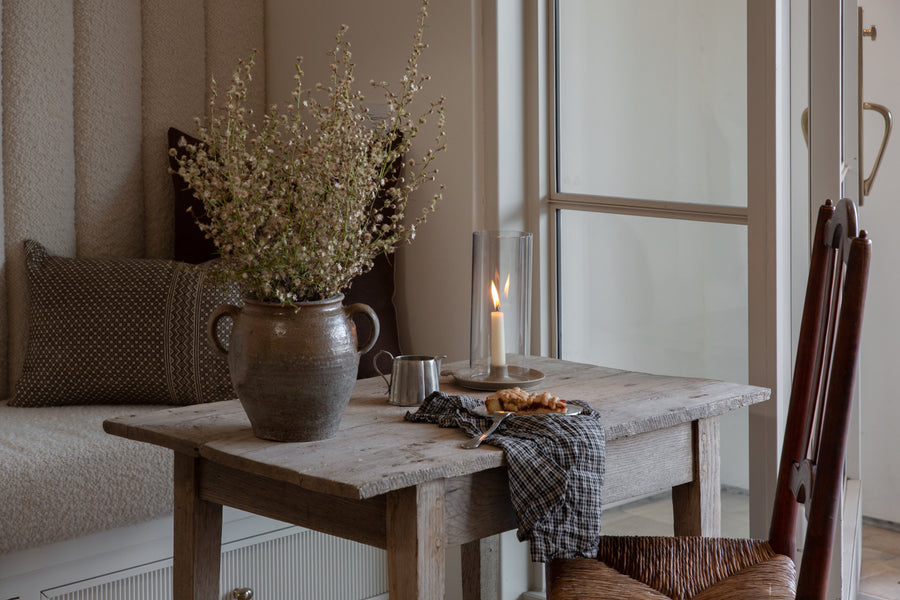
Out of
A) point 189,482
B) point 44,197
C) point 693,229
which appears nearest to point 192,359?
point 44,197

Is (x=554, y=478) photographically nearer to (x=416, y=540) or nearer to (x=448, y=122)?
(x=416, y=540)


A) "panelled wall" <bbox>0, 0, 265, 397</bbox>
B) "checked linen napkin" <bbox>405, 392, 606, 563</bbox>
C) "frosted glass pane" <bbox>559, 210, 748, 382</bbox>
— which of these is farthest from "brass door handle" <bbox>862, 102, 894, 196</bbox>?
"panelled wall" <bbox>0, 0, 265, 397</bbox>

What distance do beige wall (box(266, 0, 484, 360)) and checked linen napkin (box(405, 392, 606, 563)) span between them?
1.07 meters

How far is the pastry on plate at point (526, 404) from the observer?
5.24 ft

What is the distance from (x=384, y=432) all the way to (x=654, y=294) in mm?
1000

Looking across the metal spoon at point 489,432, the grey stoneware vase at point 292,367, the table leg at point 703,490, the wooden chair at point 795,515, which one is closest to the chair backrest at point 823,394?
the wooden chair at point 795,515

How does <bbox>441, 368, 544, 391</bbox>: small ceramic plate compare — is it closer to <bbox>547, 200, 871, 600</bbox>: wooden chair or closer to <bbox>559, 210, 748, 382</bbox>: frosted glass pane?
<bbox>547, 200, 871, 600</bbox>: wooden chair

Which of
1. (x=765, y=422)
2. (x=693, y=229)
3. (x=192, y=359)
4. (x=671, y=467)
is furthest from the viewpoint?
(x=192, y=359)

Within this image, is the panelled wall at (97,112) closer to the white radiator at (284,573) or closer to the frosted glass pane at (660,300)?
the white radiator at (284,573)

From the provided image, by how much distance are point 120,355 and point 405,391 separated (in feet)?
3.33

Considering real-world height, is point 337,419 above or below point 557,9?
below

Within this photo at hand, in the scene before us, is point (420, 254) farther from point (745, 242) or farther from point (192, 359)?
point (745, 242)

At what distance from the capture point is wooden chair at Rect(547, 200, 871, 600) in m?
1.26

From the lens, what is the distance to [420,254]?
2.69m
